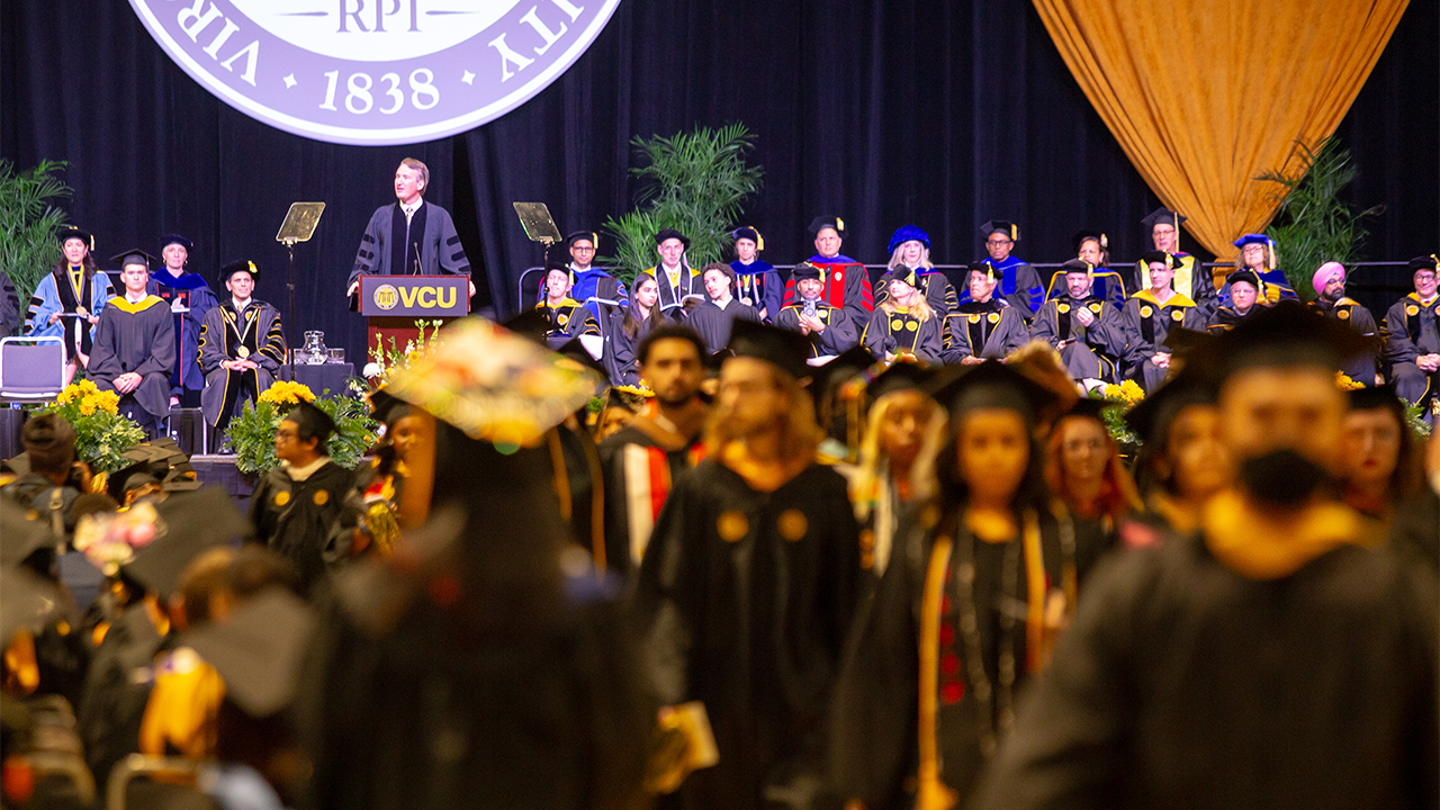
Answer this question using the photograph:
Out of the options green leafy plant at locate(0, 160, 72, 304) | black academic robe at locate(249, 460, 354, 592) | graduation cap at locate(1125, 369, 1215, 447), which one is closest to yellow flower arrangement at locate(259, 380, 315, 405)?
black academic robe at locate(249, 460, 354, 592)

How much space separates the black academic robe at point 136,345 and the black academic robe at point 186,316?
0.43 m

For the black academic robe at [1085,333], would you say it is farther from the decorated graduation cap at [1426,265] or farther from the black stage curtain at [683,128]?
the black stage curtain at [683,128]

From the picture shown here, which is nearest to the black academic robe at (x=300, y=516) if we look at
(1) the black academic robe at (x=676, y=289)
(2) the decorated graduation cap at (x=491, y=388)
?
(2) the decorated graduation cap at (x=491, y=388)

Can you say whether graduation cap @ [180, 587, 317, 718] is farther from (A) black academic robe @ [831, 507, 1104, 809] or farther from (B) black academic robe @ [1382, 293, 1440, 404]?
(B) black academic robe @ [1382, 293, 1440, 404]

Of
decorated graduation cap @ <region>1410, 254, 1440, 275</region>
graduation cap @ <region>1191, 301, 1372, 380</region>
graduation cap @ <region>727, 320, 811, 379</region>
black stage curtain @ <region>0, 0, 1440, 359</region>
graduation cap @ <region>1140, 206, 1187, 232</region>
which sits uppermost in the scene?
black stage curtain @ <region>0, 0, 1440, 359</region>

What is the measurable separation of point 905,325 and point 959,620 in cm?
993

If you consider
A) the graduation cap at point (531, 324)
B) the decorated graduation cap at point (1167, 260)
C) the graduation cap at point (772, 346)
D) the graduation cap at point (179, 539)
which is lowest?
the graduation cap at point (179, 539)

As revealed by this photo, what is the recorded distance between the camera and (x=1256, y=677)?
1608 millimetres

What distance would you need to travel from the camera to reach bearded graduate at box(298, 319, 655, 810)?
62.2 inches

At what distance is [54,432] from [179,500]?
7.27ft

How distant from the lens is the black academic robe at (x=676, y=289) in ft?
42.8

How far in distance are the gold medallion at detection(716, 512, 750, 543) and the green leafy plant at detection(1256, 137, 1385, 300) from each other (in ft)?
37.0

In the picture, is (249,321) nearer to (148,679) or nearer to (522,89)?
(522,89)

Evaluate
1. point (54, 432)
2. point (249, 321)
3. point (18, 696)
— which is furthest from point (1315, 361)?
point (249, 321)
